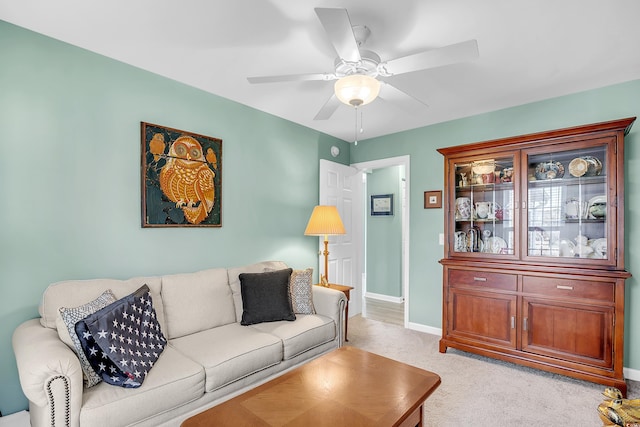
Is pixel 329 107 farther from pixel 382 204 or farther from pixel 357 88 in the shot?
pixel 382 204

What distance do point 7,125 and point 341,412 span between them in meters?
2.53

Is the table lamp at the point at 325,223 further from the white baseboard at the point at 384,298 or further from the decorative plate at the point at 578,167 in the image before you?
the white baseboard at the point at 384,298

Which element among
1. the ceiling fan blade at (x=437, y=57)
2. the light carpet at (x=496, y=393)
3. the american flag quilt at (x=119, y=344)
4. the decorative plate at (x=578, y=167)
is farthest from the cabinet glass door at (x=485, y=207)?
the american flag quilt at (x=119, y=344)

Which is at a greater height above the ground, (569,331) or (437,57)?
(437,57)

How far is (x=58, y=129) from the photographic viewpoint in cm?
217

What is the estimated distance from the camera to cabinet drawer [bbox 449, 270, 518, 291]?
9.50 feet

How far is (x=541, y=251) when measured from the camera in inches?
113

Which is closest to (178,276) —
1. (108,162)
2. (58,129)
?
(108,162)

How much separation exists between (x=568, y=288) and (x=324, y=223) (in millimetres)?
2181

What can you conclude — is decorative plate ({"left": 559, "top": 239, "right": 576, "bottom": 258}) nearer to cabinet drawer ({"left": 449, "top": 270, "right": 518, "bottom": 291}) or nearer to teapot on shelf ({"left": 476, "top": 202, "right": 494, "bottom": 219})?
cabinet drawer ({"left": 449, "top": 270, "right": 518, "bottom": 291})

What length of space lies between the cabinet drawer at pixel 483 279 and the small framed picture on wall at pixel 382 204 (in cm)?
235

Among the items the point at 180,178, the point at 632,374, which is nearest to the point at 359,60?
the point at 180,178

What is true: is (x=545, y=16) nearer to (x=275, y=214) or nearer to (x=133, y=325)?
(x=275, y=214)

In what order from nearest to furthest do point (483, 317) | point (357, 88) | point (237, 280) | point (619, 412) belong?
point (619, 412)
point (357, 88)
point (237, 280)
point (483, 317)
